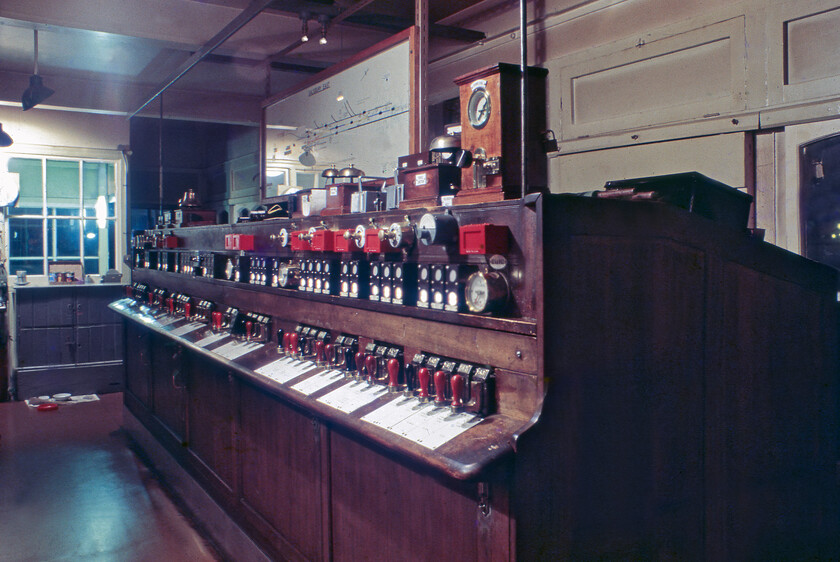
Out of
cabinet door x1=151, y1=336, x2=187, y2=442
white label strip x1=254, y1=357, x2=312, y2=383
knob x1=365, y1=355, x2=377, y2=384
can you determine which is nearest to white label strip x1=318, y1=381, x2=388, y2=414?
knob x1=365, y1=355, x2=377, y2=384

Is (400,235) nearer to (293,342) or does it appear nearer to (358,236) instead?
(358,236)

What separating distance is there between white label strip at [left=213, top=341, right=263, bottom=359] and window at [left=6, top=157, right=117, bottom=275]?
17.5ft

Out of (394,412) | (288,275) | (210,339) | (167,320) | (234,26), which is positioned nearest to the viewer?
(394,412)

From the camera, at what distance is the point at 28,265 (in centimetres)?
743

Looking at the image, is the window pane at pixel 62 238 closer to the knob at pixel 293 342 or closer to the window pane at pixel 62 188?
the window pane at pixel 62 188

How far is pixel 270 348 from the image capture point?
2.90 m

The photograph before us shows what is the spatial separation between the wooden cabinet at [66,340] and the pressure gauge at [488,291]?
598cm

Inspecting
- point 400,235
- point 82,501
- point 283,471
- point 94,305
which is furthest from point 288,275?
point 94,305

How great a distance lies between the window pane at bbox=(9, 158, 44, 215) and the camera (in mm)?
7215

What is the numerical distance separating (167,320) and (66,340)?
126 inches

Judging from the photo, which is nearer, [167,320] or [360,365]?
[360,365]

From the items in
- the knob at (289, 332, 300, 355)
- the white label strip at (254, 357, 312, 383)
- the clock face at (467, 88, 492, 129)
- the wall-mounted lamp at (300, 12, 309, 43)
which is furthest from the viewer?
the wall-mounted lamp at (300, 12, 309, 43)

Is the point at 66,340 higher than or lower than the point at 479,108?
lower

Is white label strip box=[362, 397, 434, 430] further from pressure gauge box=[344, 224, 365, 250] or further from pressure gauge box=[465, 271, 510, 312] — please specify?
pressure gauge box=[344, 224, 365, 250]
